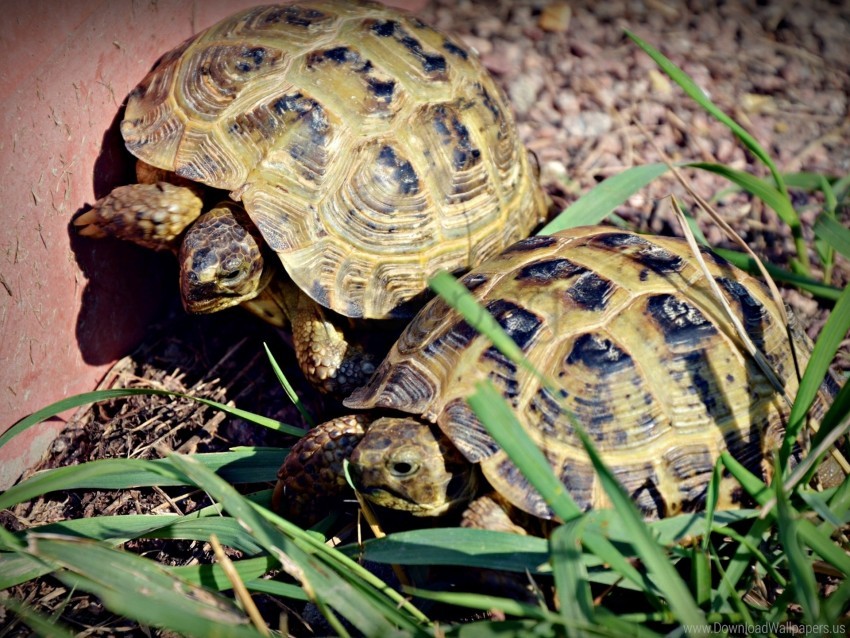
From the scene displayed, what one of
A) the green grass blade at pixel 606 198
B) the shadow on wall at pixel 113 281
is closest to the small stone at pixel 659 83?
the green grass blade at pixel 606 198

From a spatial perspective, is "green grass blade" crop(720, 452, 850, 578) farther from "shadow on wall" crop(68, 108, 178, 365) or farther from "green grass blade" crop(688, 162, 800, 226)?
"shadow on wall" crop(68, 108, 178, 365)

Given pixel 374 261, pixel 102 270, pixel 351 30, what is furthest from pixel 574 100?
pixel 102 270

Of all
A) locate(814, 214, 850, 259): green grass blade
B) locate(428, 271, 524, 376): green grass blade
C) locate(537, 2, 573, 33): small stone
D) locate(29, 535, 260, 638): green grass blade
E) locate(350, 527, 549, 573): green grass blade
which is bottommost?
locate(350, 527, 549, 573): green grass blade

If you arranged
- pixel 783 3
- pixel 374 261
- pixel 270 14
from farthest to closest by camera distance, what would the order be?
pixel 783 3 → pixel 270 14 → pixel 374 261

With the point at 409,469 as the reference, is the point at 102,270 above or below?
above

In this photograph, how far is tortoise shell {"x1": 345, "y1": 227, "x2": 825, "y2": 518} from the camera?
214 cm

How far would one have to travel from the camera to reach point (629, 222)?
3.55 meters

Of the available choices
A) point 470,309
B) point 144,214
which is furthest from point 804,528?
point 144,214

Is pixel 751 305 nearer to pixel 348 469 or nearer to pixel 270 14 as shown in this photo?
pixel 348 469

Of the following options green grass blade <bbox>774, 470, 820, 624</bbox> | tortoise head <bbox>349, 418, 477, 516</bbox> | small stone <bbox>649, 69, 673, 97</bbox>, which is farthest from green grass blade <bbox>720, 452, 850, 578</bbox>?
small stone <bbox>649, 69, 673, 97</bbox>

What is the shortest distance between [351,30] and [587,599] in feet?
7.32

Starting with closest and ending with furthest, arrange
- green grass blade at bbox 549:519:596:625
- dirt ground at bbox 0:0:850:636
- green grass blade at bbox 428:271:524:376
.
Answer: green grass blade at bbox 428:271:524:376 → green grass blade at bbox 549:519:596:625 → dirt ground at bbox 0:0:850:636

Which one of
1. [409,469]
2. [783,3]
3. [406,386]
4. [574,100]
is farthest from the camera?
[783,3]

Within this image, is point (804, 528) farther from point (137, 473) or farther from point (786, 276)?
point (137, 473)
